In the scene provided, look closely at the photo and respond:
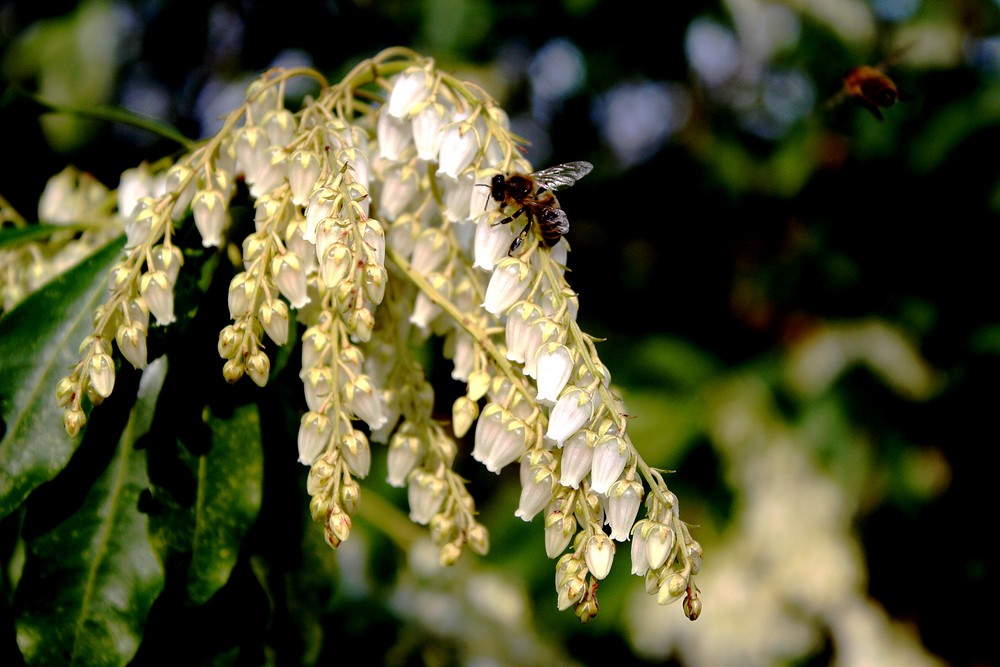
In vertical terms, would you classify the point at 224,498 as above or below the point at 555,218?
below

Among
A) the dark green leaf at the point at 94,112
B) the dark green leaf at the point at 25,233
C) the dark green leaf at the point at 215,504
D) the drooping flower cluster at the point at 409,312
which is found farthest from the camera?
the dark green leaf at the point at 94,112

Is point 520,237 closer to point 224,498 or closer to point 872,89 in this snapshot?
point 224,498

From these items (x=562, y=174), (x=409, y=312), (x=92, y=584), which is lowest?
(x=92, y=584)

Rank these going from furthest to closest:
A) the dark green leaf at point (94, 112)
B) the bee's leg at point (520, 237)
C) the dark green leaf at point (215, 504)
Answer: the dark green leaf at point (94, 112) < the dark green leaf at point (215, 504) < the bee's leg at point (520, 237)

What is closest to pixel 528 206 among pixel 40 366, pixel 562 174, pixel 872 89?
pixel 562 174

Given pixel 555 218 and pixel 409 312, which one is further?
pixel 409 312

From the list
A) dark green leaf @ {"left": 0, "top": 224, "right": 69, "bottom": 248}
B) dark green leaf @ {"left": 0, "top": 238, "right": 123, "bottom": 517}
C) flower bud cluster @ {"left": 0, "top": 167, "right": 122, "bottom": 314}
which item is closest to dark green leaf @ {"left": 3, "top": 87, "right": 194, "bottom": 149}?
flower bud cluster @ {"left": 0, "top": 167, "right": 122, "bottom": 314}

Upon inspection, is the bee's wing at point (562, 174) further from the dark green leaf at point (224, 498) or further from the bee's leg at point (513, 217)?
the dark green leaf at point (224, 498)

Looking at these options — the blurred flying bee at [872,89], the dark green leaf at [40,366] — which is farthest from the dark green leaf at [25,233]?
the blurred flying bee at [872,89]
